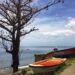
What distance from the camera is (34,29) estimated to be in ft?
58.2

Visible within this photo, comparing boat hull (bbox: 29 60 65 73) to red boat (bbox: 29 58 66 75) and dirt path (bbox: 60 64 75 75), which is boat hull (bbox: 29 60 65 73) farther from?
dirt path (bbox: 60 64 75 75)

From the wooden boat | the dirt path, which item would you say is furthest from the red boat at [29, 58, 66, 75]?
the dirt path

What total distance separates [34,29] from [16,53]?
1881 millimetres

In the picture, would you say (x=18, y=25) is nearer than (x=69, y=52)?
Yes

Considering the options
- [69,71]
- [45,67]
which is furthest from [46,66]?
[69,71]

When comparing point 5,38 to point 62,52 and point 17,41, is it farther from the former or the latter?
point 62,52

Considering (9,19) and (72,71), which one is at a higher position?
(9,19)

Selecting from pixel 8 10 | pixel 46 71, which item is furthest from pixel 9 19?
pixel 46 71

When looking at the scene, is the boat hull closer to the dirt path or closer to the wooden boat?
the wooden boat

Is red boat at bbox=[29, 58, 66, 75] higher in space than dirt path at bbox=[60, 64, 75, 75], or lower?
higher

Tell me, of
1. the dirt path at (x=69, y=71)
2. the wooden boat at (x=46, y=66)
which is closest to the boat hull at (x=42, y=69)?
the wooden boat at (x=46, y=66)

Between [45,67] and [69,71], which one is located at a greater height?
[45,67]

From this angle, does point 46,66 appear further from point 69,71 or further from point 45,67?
point 69,71

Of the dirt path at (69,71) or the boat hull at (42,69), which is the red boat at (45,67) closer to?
the boat hull at (42,69)
